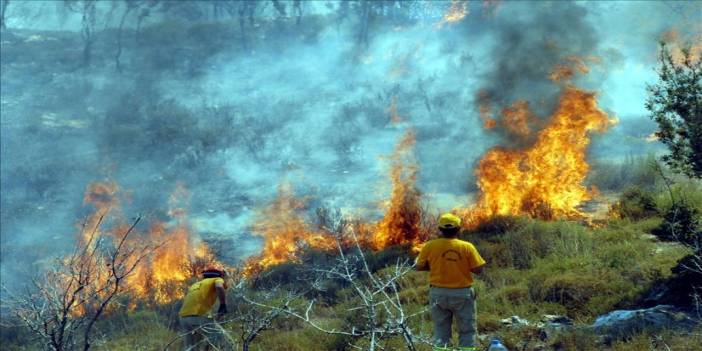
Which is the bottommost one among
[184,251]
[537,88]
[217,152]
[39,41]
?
[184,251]

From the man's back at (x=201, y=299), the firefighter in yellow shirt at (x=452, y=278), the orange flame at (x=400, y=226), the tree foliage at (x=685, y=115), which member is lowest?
the orange flame at (x=400, y=226)

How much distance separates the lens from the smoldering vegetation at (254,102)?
17.6m

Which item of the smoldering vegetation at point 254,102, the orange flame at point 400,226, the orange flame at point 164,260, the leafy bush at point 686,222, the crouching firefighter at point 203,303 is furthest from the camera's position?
the smoldering vegetation at point 254,102

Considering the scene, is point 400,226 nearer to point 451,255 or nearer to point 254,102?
point 451,255

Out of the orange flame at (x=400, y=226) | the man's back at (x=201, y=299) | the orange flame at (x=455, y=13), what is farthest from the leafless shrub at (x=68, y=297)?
the orange flame at (x=455, y=13)

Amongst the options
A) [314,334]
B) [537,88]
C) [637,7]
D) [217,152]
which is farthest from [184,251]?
[637,7]

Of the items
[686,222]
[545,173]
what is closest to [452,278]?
[686,222]

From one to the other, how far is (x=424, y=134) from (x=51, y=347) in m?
18.9

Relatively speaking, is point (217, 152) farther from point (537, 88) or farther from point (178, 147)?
point (537, 88)

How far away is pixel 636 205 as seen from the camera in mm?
11250

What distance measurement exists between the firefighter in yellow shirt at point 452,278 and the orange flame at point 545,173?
6.25 metres

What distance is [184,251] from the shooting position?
45.5 feet

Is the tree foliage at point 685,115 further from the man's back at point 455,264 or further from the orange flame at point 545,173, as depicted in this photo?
the orange flame at point 545,173

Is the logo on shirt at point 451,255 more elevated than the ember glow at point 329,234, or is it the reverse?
A: the logo on shirt at point 451,255
